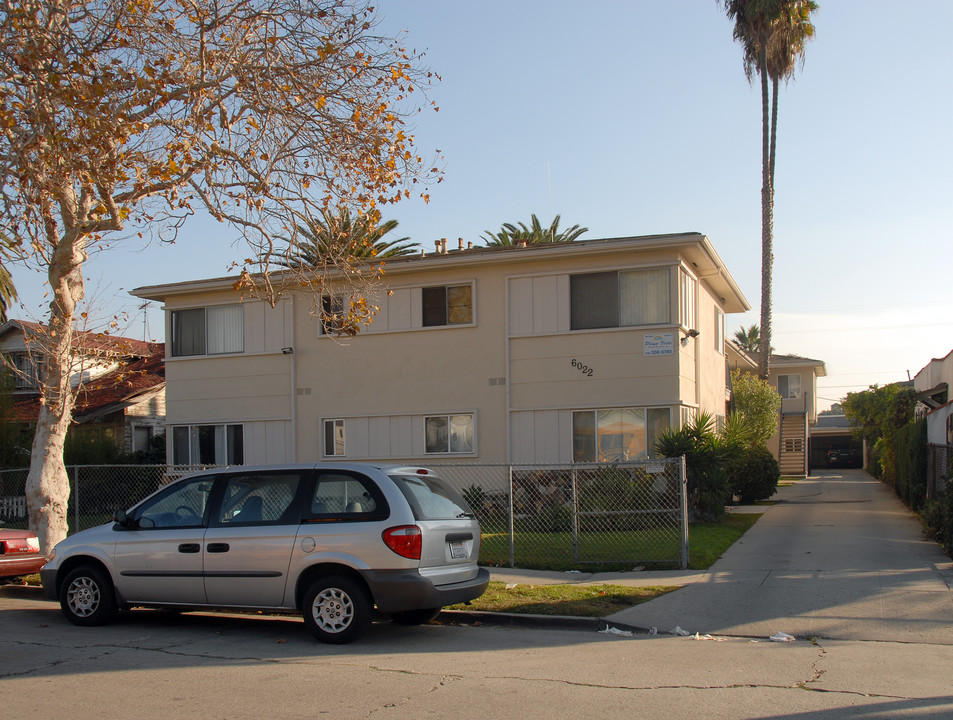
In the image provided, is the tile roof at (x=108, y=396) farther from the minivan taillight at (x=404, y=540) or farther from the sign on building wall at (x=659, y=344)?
the minivan taillight at (x=404, y=540)

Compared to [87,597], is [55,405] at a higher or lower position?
higher

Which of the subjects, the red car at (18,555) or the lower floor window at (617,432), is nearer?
the red car at (18,555)

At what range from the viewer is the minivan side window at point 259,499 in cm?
880

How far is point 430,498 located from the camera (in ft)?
29.0

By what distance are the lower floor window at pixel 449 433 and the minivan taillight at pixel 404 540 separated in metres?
11.1

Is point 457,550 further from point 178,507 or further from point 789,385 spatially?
point 789,385

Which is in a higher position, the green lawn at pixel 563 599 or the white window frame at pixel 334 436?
the white window frame at pixel 334 436

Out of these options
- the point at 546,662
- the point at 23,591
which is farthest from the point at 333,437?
the point at 546,662

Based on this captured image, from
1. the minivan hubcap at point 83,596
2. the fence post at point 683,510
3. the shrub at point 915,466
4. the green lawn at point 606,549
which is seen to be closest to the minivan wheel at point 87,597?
the minivan hubcap at point 83,596

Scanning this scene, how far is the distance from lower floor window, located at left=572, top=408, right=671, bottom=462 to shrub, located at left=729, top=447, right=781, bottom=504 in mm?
5490

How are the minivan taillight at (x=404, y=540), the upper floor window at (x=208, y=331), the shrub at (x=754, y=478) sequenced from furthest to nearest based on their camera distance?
the shrub at (x=754, y=478), the upper floor window at (x=208, y=331), the minivan taillight at (x=404, y=540)

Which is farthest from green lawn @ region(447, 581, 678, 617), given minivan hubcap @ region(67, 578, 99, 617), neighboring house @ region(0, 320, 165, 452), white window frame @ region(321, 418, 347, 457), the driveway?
neighboring house @ region(0, 320, 165, 452)

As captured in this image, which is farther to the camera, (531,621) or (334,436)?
(334,436)

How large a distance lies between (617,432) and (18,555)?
436 inches
